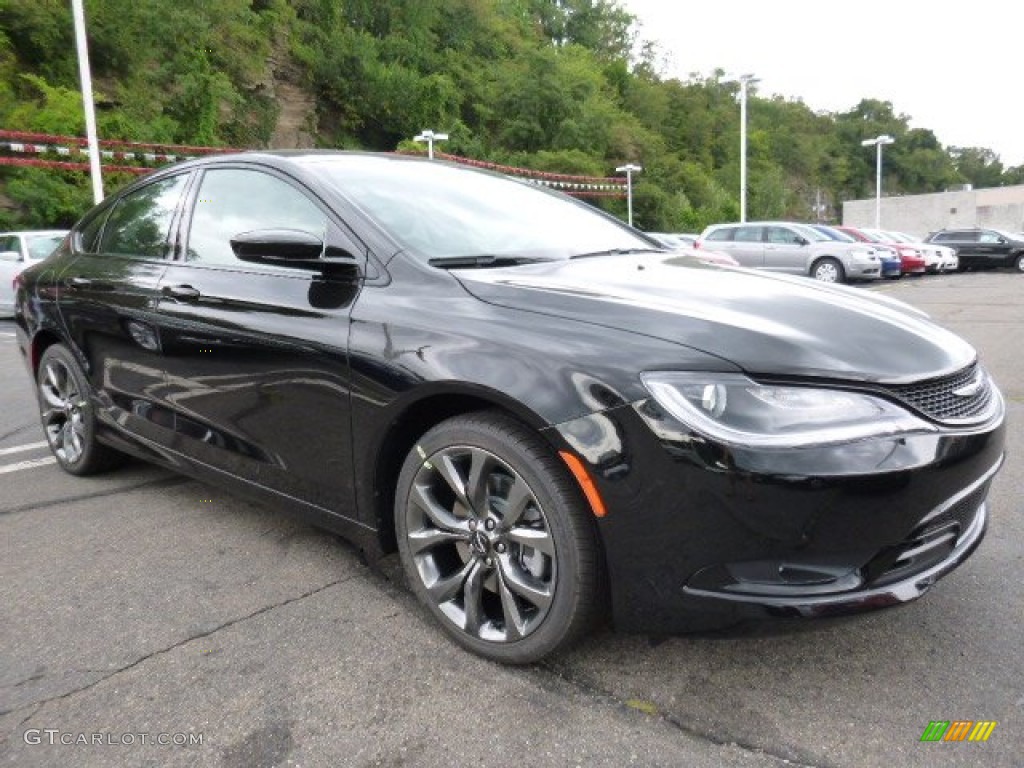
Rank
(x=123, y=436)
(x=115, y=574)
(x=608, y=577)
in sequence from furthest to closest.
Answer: (x=123, y=436) → (x=115, y=574) → (x=608, y=577)

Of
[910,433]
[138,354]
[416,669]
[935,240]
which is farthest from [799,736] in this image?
[935,240]

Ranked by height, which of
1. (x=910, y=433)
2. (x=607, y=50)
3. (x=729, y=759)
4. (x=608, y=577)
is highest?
(x=607, y=50)

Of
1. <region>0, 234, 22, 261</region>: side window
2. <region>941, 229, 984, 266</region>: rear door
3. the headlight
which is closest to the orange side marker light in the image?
the headlight

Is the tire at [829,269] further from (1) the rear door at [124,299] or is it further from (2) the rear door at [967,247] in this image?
(1) the rear door at [124,299]

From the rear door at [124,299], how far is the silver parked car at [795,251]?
1606cm

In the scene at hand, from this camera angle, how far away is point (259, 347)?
9.07 ft

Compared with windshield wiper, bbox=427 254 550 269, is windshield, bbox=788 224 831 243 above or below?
above

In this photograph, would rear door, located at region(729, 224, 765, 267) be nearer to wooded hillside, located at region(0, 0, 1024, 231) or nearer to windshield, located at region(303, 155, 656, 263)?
windshield, located at region(303, 155, 656, 263)

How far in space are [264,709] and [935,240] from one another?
28514mm

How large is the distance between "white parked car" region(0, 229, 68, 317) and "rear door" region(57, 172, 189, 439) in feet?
34.6

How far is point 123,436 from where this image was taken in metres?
3.63

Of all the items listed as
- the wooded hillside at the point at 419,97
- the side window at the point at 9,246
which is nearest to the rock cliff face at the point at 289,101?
the wooded hillside at the point at 419,97

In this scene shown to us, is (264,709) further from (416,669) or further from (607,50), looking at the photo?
(607,50)

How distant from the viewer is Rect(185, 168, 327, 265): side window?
2844mm
